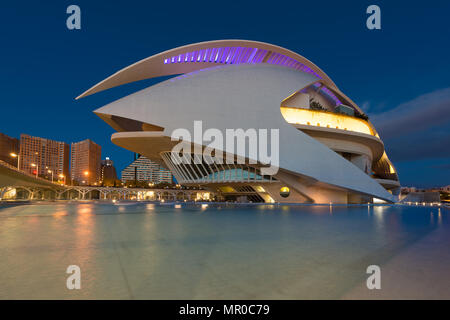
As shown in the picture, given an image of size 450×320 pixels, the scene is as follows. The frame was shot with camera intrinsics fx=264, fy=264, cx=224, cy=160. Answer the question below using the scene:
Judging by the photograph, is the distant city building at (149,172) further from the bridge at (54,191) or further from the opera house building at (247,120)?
the opera house building at (247,120)

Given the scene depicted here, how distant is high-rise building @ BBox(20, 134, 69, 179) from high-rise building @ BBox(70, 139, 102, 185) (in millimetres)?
17584

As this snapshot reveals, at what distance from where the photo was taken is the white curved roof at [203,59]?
80.5 ft

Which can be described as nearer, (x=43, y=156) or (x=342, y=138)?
(x=342, y=138)

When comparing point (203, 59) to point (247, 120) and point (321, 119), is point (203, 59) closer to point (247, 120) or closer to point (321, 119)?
point (247, 120)

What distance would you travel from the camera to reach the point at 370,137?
27.2 metres

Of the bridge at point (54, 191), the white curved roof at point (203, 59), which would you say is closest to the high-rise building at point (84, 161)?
the bridge at point (54, 191)

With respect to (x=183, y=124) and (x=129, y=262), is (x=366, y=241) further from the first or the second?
(x=183, y=124)

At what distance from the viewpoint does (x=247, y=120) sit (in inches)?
906

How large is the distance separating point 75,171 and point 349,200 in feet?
377

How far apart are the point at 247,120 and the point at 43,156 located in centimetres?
8660

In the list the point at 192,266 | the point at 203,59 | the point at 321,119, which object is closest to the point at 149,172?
the point at 203,59

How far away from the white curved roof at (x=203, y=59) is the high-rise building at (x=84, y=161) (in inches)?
3745

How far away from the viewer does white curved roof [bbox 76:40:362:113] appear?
80.5 ft

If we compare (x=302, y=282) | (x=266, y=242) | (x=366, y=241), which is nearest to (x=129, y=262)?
(x=302, y=282)
